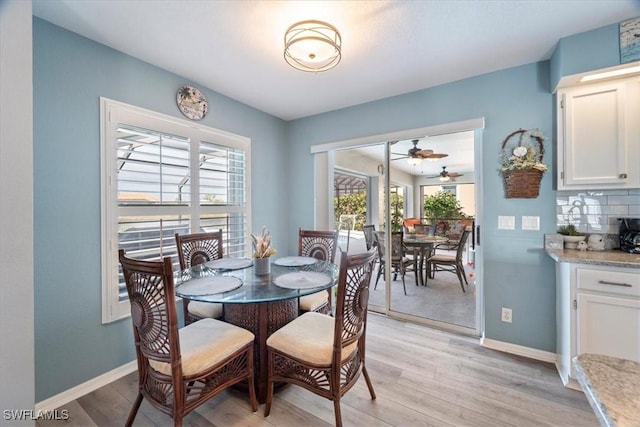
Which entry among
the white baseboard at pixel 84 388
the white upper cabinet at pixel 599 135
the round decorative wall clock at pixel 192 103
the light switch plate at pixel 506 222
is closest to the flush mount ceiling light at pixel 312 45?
the round decorative wall clock at pixel 192 103

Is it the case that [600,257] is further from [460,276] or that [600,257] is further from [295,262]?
[295,262]

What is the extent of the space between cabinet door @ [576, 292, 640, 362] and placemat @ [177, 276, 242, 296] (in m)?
2.42

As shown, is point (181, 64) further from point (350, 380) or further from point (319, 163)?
point (350, 380)

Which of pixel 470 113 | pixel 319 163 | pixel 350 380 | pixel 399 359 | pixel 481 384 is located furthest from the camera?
pixel 319 163

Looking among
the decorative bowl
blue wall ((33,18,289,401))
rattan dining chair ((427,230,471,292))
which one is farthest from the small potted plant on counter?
blue wall ((33,18,289,401))

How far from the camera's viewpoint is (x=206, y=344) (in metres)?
1.57

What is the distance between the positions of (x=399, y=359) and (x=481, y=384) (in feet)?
2.01

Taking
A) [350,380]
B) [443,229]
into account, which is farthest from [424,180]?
[350,380]

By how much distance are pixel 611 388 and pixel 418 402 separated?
1573 mm

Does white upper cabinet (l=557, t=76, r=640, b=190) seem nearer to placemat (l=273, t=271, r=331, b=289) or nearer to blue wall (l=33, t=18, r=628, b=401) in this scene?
blue wall (l=33, t=18, r=628, b=401)

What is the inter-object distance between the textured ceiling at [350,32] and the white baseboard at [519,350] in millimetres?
2566

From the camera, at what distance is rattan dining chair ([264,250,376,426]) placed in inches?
59.9

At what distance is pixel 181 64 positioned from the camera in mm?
2375

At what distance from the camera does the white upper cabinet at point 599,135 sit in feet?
6.39
